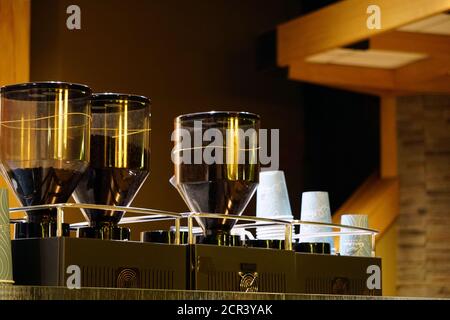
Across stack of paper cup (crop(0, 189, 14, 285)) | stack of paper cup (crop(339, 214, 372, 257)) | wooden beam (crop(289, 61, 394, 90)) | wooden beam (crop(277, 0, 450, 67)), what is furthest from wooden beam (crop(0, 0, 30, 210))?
stack of paper cup (crop(0, 189, 14, 285))

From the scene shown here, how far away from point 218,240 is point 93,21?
2.46 meters

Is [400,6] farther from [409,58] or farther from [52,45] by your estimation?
[52,45]

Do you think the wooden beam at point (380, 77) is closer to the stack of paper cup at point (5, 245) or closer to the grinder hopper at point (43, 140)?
the grinder hopper at point (43, 140)

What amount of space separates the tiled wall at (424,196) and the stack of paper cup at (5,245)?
3.52m

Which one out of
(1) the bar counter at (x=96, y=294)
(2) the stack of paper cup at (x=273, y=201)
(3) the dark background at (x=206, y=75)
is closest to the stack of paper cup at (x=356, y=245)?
(2) the stack of paper cup at (x=273, y=201)

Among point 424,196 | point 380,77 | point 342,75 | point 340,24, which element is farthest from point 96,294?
point 424,196

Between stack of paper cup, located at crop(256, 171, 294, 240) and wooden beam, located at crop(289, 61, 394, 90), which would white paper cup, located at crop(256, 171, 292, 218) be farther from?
wooden beam, located at crop(289, 61, 394, 90)

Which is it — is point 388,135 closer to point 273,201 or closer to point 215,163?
point 273,201

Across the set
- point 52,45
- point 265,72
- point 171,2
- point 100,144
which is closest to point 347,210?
point 265,72

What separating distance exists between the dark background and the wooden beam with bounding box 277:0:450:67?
0.76 feet

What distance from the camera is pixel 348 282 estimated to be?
71.4 inches

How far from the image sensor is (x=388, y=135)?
15.7ft

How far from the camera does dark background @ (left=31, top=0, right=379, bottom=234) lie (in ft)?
12.6

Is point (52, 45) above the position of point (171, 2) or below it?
below
